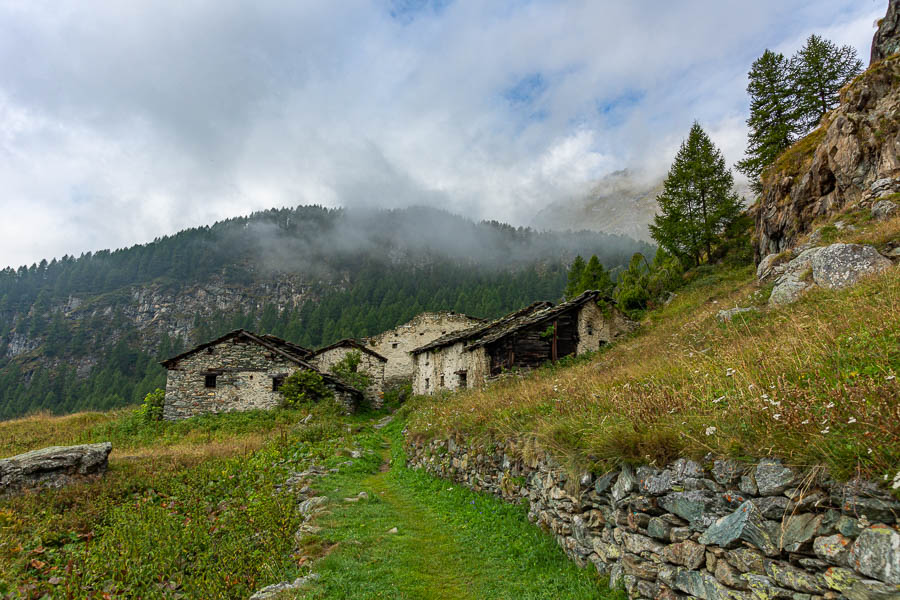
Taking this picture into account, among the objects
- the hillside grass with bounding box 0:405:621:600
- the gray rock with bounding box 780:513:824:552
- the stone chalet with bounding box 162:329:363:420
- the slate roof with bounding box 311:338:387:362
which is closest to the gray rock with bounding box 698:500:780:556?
the gray rock with bounding box 780:513:824:552

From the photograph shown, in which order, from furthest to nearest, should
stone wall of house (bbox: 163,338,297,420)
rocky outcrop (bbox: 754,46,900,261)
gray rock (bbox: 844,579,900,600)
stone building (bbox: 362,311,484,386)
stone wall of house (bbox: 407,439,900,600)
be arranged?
stone building (bbox: 362,311,484,386) < stone wall of house (bbox: 163,338,297,420) < rocky outcrop (bbox: 754,46,900,261) < stone wall of house (bbox: 407,439,900,600) < gray rock (bbox: 844,579,900,600)

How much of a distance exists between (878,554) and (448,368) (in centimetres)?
2426

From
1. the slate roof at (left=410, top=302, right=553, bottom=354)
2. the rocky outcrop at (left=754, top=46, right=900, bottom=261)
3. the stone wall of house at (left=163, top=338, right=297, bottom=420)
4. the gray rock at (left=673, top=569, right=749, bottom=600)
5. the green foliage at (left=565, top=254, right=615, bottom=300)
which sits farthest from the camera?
the green foliage at (left=565, top=254, right=615, bottom=300)

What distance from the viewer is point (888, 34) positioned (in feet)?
80.0

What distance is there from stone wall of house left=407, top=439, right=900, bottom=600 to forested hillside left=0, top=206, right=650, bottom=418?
307ft

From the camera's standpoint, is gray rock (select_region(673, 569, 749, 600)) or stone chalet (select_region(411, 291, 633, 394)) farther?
stone chalet (select_region(411, 291, 633, 394))

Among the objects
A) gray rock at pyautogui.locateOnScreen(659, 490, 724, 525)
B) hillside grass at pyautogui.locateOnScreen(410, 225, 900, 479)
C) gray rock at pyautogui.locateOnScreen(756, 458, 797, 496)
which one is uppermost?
hillside grass at pyautogui.locateOnScreen(410, 225, 900, 479)

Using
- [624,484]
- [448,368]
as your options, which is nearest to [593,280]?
[448,368]

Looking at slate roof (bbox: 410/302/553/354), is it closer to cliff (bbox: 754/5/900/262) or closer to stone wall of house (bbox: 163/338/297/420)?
stone wall of house (bbox: 163/338/297/420)

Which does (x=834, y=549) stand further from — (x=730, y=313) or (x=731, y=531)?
(x=730, y=313)

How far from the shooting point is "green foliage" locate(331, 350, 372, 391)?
110 feet

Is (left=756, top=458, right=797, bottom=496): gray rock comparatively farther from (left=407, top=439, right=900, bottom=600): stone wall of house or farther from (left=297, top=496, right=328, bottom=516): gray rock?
(left=297, top=496, right=328, bottom=516): gray rock

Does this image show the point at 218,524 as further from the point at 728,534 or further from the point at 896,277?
the point at 896,277

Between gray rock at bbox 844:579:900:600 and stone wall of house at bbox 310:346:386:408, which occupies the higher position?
stone wall of house at bbox 310:346:386:408
